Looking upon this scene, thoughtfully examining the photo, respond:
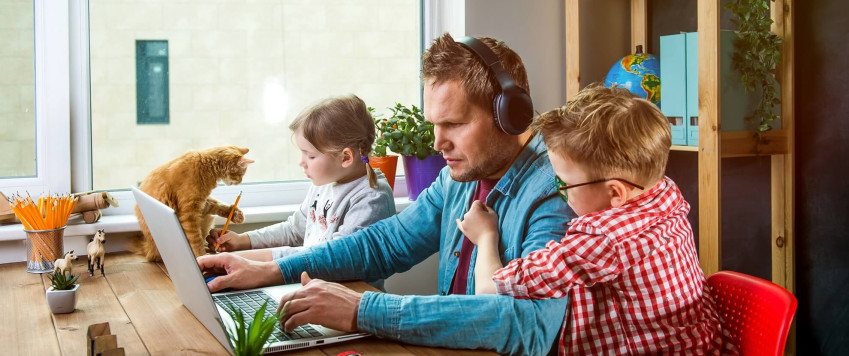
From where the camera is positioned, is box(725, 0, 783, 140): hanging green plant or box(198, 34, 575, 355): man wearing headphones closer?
box(198, 34, 575, 355): man wearing headphones

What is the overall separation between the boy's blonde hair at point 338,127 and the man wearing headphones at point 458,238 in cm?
31

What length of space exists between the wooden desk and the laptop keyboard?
5cm

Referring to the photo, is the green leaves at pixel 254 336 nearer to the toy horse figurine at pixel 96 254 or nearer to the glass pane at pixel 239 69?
the toy horse figurine at pixel 96 254

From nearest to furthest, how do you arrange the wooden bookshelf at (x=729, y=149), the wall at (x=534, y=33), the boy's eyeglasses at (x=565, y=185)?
the boy's eyeglasses at (x=565, y=185), the wooden bookshelf at (x=729, y=149), the wall at (x=534, y=33)

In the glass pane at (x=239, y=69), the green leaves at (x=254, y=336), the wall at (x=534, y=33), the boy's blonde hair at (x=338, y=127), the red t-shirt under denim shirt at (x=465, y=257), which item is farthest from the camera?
the wall at (x=534, y=33)

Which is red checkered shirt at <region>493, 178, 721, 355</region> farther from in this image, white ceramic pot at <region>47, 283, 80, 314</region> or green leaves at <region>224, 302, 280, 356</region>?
white ceramic pot at <region>47, 283, 80, 314</region>

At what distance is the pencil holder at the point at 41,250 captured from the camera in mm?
1793

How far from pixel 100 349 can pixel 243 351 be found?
222mm

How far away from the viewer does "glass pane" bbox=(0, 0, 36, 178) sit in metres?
2.21

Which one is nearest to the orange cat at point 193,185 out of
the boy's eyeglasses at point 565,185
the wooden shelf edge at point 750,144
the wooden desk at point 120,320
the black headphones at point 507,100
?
the wooden desk at point 120,320

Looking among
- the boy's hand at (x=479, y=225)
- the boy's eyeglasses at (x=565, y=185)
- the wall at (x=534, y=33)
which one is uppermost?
the wall at (x=534, y=33)

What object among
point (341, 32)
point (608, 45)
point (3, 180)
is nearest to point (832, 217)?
point (608, 45)

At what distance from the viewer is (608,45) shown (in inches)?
106

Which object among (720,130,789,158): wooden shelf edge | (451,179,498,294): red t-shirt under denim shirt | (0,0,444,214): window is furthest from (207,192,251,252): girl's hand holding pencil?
(720,130,789,158): wooden shelf edge
